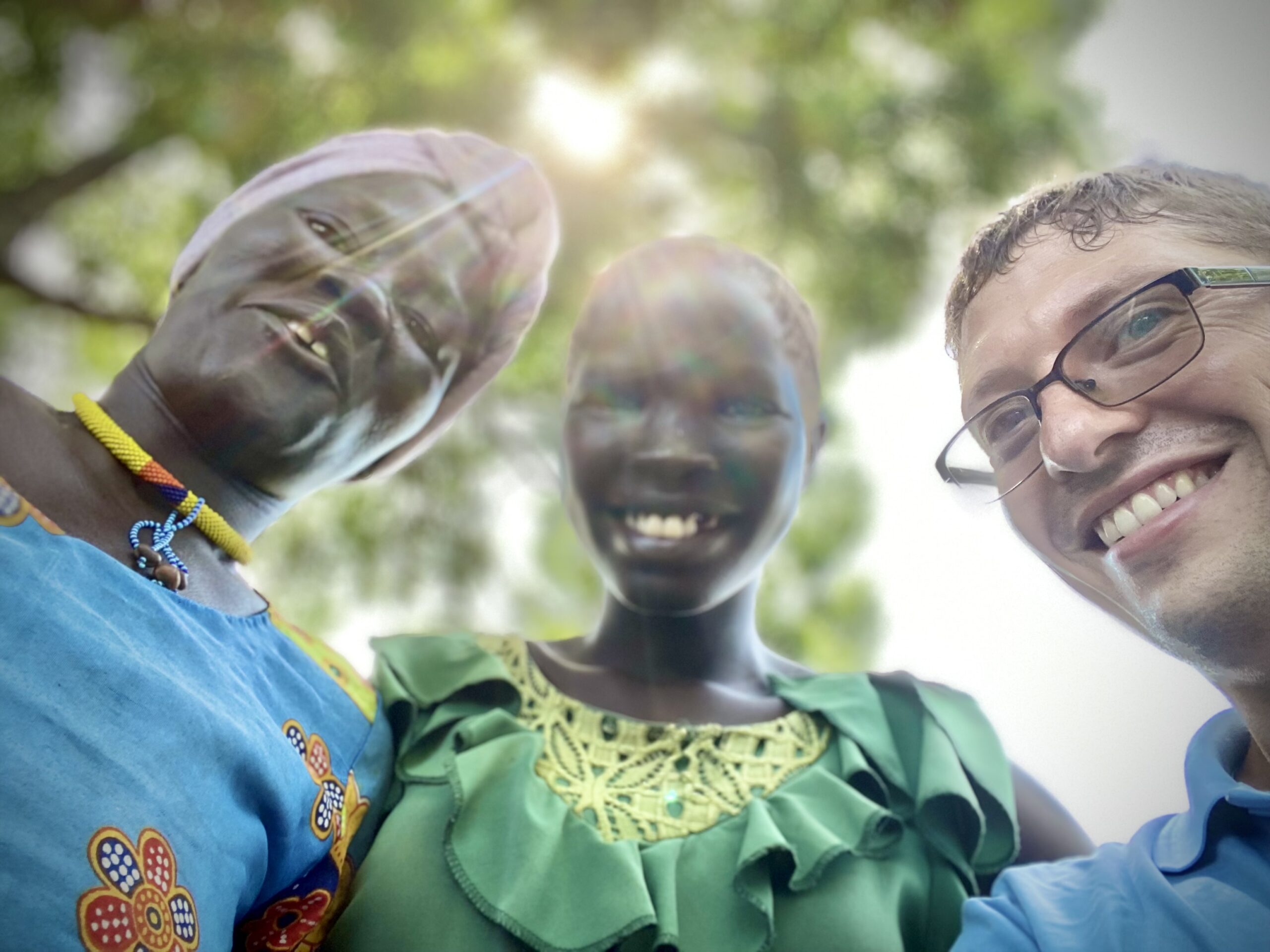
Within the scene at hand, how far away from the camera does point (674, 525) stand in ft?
5.98

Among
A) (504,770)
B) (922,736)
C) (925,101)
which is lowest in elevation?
(504,770)

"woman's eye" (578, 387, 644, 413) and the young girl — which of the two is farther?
"woman's eye" (578, 387, 644, 413)

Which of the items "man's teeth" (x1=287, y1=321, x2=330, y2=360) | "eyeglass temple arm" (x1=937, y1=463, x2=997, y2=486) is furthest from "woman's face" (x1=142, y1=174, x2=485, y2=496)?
"eyeglass temple arm" (x1=937, y1=463, x2=997, y2=486)

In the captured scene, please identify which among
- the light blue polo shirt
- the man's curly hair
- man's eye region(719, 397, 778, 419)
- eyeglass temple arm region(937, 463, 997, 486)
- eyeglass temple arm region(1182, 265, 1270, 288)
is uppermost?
the man's curly hair

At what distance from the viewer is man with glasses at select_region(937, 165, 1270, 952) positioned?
3.78ft

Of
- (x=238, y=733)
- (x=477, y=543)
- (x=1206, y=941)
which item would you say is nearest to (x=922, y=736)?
(x=1206, y=941)

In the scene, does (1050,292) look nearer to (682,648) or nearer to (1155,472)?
(1155,472)

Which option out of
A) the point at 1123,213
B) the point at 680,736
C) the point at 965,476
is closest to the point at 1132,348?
the point at 1123,213

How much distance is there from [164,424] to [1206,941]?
5.08 feet

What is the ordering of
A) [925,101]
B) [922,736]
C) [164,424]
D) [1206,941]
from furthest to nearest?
[925,101], [922,736], [164,424], [1206,941]

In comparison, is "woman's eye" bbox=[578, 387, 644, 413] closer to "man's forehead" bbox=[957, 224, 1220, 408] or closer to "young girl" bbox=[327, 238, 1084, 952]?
"young girl" bbox=[327, 238, 1084, 952]

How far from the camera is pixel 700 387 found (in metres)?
1.85

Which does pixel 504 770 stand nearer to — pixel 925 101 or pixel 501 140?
pixel 501 140

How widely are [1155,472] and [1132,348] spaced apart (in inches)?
6.2
